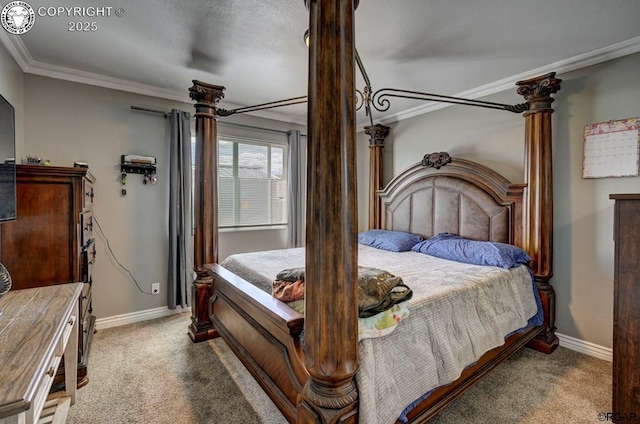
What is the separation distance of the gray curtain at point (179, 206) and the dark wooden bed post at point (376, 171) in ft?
7.88

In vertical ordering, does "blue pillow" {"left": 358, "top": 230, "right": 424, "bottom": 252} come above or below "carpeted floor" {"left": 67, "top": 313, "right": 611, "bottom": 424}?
above

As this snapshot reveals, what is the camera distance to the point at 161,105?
3.33 metres

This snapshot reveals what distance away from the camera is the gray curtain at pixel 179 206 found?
130 inches

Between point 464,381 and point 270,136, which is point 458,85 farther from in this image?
point 464,381

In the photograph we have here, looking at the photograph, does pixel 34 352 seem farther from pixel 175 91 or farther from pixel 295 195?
pixel 295 195

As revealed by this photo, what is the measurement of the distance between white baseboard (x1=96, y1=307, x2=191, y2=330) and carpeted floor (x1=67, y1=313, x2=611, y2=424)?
43 cm

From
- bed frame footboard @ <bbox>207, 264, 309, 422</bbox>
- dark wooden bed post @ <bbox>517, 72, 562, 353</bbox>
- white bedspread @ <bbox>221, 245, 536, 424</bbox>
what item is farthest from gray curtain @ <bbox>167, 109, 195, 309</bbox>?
dark wooden bed post @ <bbox>517, 72, 562, 353</bbox>

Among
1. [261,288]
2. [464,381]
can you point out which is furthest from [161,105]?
[464,381]

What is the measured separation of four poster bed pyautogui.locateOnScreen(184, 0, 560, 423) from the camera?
1.10m

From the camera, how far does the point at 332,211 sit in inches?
43.0

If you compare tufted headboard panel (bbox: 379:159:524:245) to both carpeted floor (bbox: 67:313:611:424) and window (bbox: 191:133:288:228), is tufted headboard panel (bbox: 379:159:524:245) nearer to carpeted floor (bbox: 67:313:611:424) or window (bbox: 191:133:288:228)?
carpeted floor (bbox: 67:313:611:424)

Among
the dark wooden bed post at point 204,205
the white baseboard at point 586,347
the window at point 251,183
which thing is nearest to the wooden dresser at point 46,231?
the dark wooden bed post at point 204,205

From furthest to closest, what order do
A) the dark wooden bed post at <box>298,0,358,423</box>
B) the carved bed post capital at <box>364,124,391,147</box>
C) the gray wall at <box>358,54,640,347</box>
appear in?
the carved bed post capital at <box>364,124,391,147</box>
the gray wall at <box>358,54,640,347</box>
the dark wooden bed post at <box>298,0,358,423</box>

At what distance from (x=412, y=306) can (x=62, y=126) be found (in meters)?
3.51
